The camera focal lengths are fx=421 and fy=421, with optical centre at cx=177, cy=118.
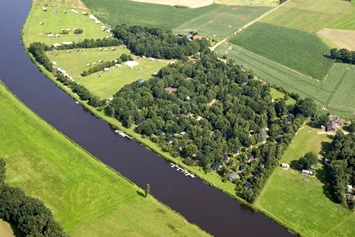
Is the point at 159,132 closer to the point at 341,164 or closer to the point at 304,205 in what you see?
the point at 304,205

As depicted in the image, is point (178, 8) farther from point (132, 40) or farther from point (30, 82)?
point (30, 82)

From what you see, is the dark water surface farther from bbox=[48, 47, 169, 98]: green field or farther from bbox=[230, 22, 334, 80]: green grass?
bbox=[230, 22, 334, 80]: green grass

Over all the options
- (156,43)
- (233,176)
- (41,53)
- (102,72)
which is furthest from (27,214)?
(156,43)

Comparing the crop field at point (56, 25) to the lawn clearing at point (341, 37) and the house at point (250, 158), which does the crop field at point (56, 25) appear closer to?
the house at point (250, 158)

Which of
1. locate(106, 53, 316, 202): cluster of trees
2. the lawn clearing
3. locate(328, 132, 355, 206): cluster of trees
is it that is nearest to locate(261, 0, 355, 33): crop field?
the lawn clearing

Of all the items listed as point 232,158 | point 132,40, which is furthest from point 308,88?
point 132,40

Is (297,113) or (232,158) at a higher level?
(297,113)

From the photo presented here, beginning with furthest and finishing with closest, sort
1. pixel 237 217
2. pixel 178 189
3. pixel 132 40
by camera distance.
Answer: pixel 132 40
pixel 178 189
pixel 237 217

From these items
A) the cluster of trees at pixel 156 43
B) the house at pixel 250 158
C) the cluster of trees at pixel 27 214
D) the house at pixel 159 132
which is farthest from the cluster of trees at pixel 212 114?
the cluster of trees at pixel 27 214
